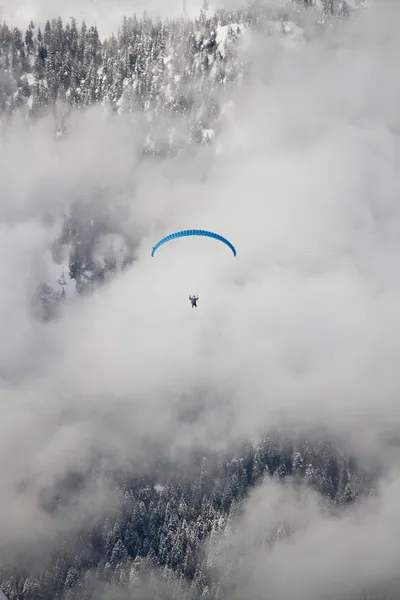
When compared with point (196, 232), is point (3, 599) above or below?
below

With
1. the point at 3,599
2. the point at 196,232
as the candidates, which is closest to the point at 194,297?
the point at 196,232

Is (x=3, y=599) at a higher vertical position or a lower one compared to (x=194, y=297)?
lower

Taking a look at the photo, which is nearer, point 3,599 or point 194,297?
point 3,599

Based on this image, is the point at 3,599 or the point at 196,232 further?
the point at 196,232

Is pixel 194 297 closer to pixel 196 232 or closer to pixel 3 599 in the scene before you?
pixel 196 232
